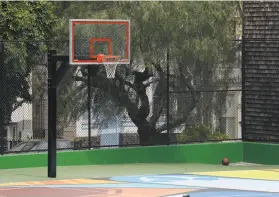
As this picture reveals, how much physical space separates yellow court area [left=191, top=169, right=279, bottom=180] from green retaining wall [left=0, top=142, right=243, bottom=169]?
259 centimetres

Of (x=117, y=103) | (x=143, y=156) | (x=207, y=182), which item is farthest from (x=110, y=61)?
(x=143, y=156)

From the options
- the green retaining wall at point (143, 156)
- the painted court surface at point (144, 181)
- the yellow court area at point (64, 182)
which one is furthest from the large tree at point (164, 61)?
the yellow court area at point (64, 182)

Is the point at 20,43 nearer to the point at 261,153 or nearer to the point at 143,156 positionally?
the point at 143,156

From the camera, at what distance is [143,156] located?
75.2ft

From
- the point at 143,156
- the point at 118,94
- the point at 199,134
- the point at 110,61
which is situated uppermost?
the point at 110,61

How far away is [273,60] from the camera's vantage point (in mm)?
23516

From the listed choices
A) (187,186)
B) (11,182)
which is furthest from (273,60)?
(11,182)

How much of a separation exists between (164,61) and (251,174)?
4555 mm

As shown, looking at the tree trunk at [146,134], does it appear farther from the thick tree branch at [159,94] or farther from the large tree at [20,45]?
the large tree at [20,45]

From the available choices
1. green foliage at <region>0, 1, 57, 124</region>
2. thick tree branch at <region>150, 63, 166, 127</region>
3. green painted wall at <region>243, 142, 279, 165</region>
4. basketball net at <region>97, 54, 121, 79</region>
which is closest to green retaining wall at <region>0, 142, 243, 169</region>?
green painted wall at <region>243, 142, 279, 165</region>

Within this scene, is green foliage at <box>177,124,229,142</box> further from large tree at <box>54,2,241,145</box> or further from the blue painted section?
the blue painted section

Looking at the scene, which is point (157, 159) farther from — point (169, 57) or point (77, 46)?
point (77, 46)

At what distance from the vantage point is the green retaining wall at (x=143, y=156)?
69.3 ft

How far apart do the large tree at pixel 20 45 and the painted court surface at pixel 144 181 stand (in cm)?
180
